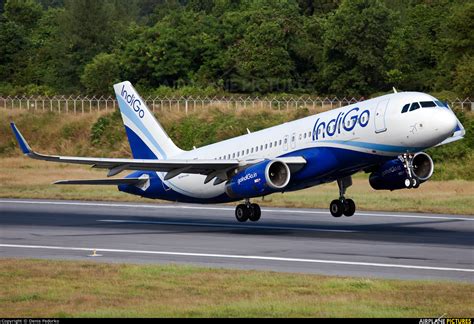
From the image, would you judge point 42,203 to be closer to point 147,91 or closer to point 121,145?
point 121,145

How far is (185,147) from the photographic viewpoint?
77875 millimetres

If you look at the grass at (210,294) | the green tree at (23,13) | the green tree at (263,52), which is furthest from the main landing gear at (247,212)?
the green tree at (23,13)

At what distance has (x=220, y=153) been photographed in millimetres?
43219

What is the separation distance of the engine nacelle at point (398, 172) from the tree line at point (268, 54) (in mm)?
44558

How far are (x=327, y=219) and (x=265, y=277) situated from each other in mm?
18510

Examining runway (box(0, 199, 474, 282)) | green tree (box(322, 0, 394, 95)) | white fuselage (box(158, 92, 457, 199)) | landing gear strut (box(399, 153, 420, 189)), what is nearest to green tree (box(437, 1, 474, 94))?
green tree (box(322, 0, 394, 95))

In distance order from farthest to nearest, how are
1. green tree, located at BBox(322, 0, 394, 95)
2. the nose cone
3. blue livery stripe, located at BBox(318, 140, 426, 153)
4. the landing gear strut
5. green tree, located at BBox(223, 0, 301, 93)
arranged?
green tree, located at BBox(223, 0, 301, 93)
green tree, located at BBox(322, 0, 394, 95)
the landing gear strut
blue livery stripe, located at BBox(318, 140, 426, 153)
the nose cone

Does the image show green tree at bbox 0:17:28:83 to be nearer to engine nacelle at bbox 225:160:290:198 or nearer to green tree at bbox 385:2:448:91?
green tree at bbox 385:2:448:91

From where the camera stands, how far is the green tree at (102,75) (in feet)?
337

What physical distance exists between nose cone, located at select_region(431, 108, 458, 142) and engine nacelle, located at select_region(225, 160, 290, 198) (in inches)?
219

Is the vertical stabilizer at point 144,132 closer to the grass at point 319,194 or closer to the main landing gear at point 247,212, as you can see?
the main landing gear at point 247,212

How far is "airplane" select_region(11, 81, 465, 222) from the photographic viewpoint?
3606cm

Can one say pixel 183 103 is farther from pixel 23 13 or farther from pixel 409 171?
pixel 23 13

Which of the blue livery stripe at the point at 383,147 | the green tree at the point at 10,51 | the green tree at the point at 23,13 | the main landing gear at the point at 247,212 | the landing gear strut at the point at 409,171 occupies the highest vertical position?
the green tree at the point at 23,13
